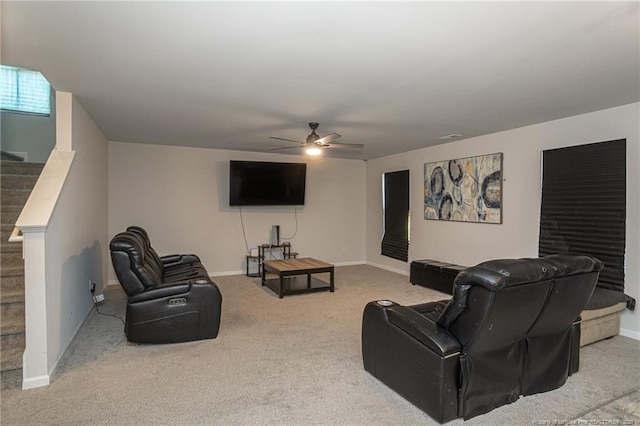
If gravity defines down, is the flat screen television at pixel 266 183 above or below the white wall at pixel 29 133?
below

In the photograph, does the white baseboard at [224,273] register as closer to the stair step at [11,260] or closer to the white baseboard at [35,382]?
the stair step at [11,260]

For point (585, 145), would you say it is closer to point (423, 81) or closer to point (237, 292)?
point (423, 81)

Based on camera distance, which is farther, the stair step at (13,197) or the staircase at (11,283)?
the stair step at (13,197)

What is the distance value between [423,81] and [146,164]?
5048 mm

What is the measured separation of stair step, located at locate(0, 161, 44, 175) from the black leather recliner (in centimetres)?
448

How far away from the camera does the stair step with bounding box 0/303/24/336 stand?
276 centimetres

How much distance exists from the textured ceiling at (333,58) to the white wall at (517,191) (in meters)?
0.32

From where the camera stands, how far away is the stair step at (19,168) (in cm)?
427

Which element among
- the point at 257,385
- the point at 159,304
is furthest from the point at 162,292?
the point at 257,385

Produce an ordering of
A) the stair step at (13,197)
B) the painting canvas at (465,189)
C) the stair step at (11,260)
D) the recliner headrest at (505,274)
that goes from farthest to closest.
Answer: the painting canvas at (465,189) → the stair step at (13,197) → the stair step at (11,260) → the recliner headrest at (505,274)

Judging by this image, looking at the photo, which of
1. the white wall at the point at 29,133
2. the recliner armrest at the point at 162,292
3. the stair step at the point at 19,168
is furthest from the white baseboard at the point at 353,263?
the white wall at the point at 29,133

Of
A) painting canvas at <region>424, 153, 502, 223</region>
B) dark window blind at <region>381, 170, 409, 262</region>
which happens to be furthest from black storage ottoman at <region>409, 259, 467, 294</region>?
dark window blind at <region>381, 170, 409, 262</region>

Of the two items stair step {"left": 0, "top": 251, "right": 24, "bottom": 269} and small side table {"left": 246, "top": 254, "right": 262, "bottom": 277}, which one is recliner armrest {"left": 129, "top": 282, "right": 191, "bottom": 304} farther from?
small side table {"left": 246, "top": 254, "right": 262, "bottom": 277}

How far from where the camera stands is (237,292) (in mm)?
5496
